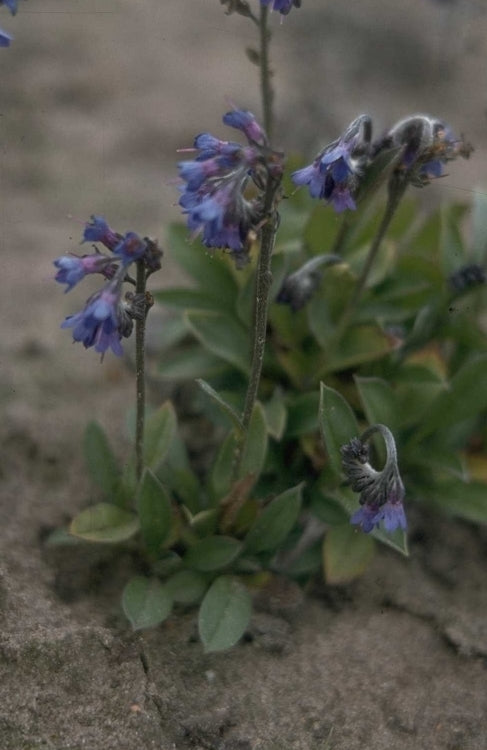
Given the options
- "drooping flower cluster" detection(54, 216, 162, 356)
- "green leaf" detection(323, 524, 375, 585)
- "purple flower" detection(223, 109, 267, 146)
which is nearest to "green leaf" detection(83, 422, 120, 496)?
"green leaf" detection(323, 524, 375, 585)

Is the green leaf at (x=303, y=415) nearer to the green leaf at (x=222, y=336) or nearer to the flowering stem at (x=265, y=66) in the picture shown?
the green leaf at (x=222, y=336)

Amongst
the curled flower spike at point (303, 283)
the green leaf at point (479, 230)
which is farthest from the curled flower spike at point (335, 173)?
the green leaf at point (479, 230)

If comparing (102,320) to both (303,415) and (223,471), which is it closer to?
(223,471)

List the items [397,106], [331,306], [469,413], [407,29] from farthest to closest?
[407,29] → [397,106] → [331,306] → [469,413]

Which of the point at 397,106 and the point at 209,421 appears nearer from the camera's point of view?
the point at 209,421

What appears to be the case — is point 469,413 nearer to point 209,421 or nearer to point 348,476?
point 348,476

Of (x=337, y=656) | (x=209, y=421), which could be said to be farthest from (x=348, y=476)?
(x=209, y=421)

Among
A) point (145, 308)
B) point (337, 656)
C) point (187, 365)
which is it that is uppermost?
point (145, 308)
